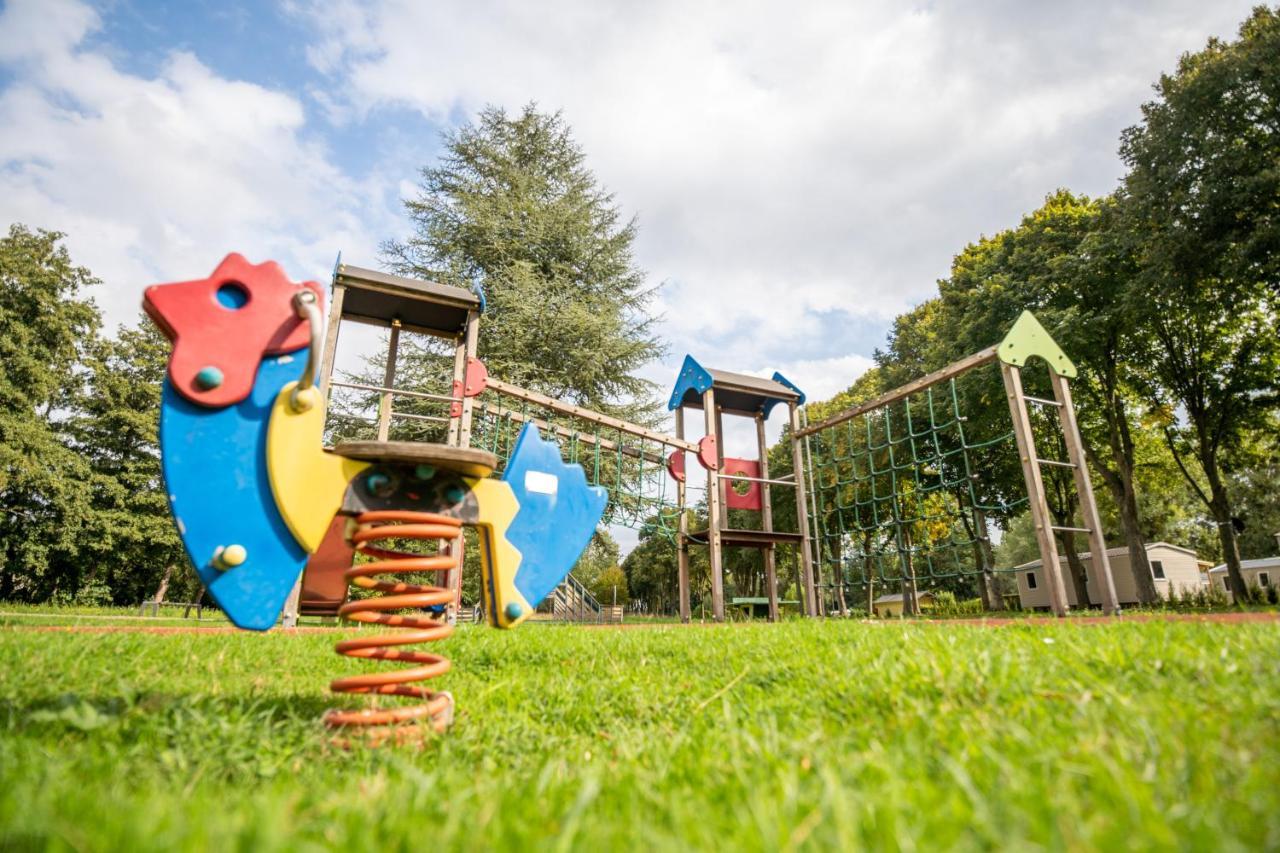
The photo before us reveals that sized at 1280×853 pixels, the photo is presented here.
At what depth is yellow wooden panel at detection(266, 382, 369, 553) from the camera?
2.08 meters

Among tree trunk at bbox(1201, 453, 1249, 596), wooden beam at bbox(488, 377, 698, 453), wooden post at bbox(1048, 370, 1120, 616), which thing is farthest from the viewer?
tree trunk at bbox(1201, 453, 1249, 596)

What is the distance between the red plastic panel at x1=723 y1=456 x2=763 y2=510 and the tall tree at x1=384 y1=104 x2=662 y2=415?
24.3 feet

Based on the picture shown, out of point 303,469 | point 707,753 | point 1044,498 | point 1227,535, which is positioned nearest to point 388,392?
point 303,469

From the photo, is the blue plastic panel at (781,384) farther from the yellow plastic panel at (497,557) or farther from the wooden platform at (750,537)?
the yellow plastic panel at (497,557)

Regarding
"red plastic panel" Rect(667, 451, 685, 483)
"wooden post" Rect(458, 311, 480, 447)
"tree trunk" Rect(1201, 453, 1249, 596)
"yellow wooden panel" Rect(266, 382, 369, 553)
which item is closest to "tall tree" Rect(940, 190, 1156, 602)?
"tree trunk" Rect(1201, 453, 1249, 596)

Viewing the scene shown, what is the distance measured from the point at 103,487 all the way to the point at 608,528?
20.0 metres

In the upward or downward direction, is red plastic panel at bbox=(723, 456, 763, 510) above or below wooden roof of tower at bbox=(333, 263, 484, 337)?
below

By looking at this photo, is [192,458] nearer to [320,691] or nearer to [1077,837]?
[320,691]

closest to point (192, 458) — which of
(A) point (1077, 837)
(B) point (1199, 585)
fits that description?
(A) point (1077, 837)

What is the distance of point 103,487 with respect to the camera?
23.3m

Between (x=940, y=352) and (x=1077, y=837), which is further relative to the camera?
(x=940, y=352)

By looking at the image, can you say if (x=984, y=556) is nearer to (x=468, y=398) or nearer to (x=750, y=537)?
(x=750, y=537)

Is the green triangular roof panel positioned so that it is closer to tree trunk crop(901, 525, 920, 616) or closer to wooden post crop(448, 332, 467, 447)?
tree trunk crop(901, 525, 920, 616)

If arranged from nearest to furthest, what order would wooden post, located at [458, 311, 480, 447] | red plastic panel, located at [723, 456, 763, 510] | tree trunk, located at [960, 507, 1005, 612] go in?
wooden post, located at [458, 311, 480, 447]
red plastic panel, located at [723, 456, 763, 510]
tree trunk, located at [960, 507, 1005, 612]
